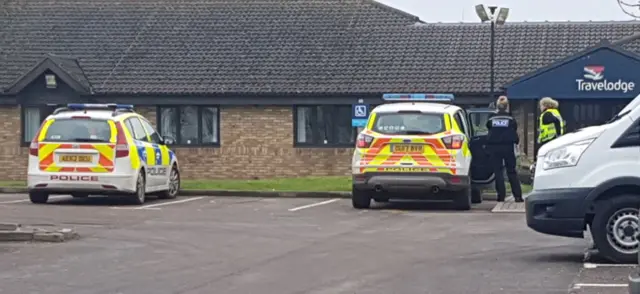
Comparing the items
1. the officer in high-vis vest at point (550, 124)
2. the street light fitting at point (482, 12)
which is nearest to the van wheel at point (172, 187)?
the officer in high-vis vest at point (550, 124)

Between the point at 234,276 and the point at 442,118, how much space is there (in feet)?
25.0

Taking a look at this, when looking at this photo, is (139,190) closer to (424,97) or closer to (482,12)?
(424,97)

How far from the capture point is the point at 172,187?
20.5m

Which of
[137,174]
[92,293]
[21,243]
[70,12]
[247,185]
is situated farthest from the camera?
[70,12]

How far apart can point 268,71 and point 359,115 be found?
3.70 m

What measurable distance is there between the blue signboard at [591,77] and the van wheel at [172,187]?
9.86 metres

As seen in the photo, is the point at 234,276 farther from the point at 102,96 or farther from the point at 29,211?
the point at 102,96

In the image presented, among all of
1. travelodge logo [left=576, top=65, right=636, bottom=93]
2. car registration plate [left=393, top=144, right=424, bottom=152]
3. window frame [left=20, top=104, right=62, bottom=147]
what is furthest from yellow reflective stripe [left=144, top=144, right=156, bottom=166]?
window frame [left=20, top=104, right=62, bottom=147]

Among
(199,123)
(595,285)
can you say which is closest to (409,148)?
(595,285)

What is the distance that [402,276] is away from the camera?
33.6 ft

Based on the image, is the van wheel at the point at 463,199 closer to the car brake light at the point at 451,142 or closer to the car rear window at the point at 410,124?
the car brake light at the point at 451,142

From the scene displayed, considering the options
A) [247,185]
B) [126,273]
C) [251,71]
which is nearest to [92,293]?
[126,273]

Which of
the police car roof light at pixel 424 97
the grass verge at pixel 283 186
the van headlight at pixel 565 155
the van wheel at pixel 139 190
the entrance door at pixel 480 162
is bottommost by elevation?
the grass verge at pixel 283 186

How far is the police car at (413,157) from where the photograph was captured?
55.6 ft
